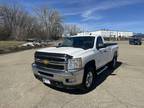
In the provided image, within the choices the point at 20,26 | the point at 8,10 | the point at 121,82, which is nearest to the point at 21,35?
the point at 20,26

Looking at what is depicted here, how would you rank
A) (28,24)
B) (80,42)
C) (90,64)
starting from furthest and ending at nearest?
(28,24), (80,42), (90,64)

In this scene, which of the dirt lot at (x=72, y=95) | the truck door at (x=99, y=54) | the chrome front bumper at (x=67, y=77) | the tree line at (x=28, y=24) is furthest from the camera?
the tree line at (x=28, y=24)

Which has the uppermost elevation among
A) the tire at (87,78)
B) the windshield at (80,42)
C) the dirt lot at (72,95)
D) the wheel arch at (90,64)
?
the windshield at (80,42)

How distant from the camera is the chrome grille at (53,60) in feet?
16.9

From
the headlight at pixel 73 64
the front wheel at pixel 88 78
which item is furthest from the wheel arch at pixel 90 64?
the headlight at pixel 73 64

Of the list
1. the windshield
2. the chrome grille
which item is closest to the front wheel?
the chrome grille

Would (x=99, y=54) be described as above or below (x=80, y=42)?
below

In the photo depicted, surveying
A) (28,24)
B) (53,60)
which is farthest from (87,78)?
(28,24)

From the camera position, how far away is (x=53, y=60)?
541 cm

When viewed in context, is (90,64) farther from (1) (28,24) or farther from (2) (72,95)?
(1) (28,24)

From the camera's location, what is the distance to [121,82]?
271 inches

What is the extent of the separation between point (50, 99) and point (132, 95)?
258cm

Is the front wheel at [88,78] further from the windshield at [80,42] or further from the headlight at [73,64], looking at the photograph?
the windshield at [80,42]

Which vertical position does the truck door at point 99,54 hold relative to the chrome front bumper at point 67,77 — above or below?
above
